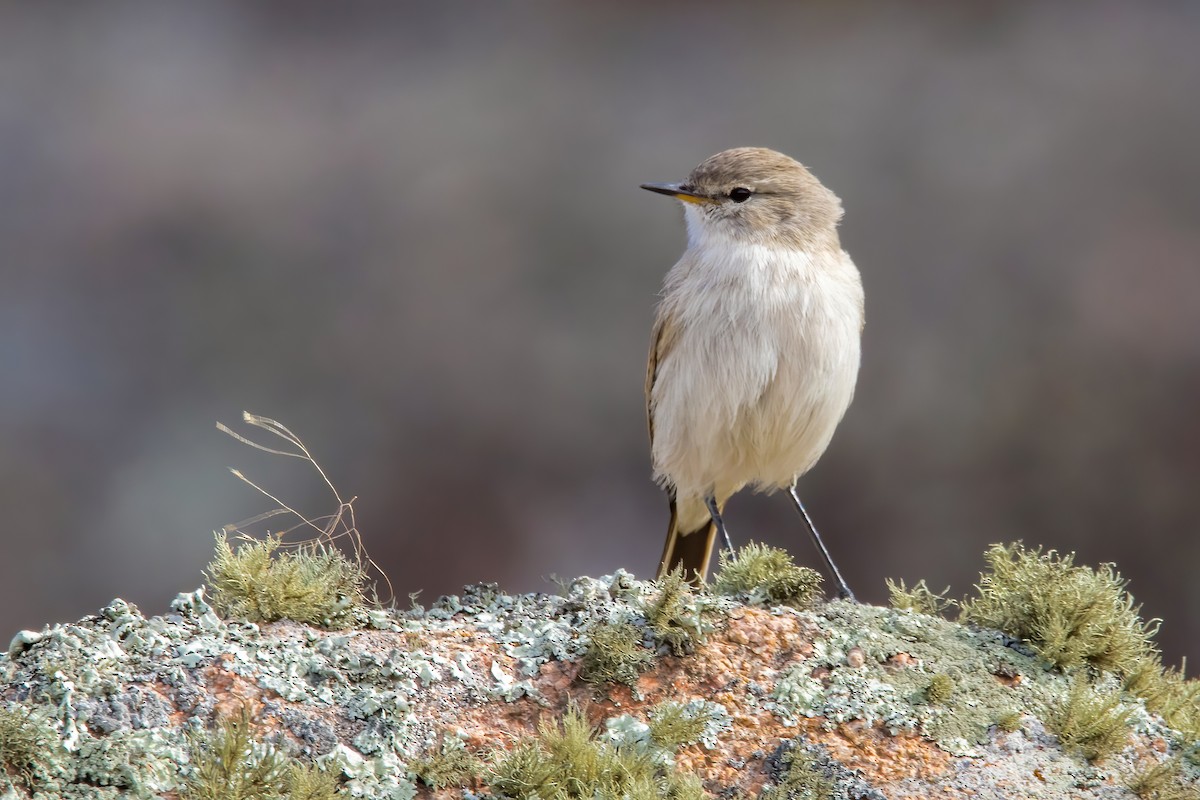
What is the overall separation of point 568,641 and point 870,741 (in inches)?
36.0

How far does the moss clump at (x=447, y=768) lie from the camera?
3059mm

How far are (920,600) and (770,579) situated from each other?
59 cm

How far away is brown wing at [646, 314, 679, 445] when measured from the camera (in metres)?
5.59

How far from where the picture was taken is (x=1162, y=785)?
3.19m

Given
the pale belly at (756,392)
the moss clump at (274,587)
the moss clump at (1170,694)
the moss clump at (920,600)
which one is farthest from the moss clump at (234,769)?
the pale belly at (756,392)

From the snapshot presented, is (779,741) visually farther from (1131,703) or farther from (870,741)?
(1131,703)

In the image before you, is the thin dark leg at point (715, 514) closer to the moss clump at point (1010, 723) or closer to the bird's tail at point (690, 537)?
the bird's tail at point (690, 537)

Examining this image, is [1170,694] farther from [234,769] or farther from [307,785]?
[234,769]

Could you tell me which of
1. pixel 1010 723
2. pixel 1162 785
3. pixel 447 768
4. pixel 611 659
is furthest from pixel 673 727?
pixel 1162 785

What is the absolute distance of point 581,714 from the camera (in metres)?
3.24

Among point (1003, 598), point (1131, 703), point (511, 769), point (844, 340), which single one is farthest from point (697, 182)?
point (511, 769)

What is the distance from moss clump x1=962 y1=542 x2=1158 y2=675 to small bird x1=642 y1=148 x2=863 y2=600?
1268 millimetres

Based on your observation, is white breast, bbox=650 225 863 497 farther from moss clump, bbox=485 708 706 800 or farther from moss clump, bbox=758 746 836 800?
moss clump, bbox=485 708 706 800

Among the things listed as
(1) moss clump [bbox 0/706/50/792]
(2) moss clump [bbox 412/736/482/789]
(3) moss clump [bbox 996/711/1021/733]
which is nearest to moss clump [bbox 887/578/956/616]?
(3) moss clump [bbox 996/711/1021/733]
